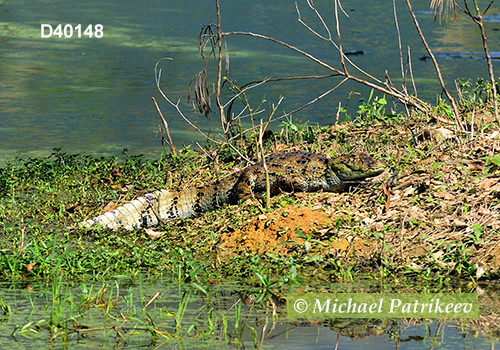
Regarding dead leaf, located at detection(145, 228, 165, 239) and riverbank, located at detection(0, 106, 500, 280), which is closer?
riverbank, located at detection(0, 106, 500, 280)

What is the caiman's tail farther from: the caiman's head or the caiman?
the caiman's head

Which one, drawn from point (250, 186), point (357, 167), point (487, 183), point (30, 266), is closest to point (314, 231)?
point (357, 167)

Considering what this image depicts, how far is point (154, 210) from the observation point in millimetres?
5934

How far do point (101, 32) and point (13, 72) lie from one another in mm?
2236

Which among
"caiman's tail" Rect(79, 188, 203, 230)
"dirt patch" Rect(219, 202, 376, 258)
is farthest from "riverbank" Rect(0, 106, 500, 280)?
"caiman's tail" Rect(79, 188, 203, 230)

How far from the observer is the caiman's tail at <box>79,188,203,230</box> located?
18.8ft

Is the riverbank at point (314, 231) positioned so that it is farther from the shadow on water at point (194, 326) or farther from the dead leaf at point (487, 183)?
the shadow on water at point (194, 326)

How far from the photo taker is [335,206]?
17.1 feet

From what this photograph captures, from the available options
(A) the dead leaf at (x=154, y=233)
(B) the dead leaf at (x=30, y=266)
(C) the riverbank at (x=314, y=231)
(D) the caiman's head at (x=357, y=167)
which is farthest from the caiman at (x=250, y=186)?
(B) the dead leaf at (x=30, y=266)

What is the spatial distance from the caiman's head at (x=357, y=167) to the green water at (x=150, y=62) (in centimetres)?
234

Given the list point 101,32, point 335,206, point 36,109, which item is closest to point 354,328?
point 335,206

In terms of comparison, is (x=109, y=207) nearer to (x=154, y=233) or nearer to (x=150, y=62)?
(x=154, y=233)

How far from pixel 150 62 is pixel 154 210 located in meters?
5.77

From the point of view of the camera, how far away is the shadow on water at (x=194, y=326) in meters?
3.22
